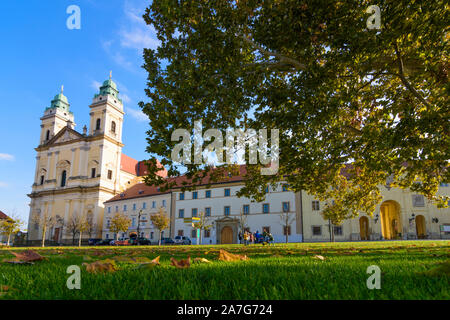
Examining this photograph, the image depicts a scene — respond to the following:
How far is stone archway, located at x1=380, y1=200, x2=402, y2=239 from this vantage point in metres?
46.9

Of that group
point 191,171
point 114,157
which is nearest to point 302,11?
point 191,171

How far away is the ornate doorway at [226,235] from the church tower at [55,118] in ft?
Answer: 180

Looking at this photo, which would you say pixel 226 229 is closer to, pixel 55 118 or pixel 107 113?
pixel 107 113

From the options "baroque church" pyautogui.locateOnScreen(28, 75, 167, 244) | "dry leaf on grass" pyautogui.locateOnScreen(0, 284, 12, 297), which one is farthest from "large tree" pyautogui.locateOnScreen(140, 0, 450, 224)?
"baroque church" pyautogui.locateOnScreen(28, 75, 167, 244)

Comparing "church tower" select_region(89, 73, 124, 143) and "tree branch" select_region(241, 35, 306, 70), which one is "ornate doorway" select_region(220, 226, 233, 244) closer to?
"church tower" select_region(89, 73, 124, 143)

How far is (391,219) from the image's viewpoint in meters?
52.7

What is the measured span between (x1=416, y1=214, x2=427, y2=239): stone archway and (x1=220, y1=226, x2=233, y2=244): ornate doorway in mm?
29012

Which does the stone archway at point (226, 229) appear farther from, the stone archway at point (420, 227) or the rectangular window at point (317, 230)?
the stone archway at point (420, 227)

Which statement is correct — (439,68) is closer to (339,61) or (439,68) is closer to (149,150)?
(339,61)

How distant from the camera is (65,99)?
89.1 m

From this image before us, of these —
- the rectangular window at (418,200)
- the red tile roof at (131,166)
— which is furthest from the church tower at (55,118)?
the rectangular window at (418,200)

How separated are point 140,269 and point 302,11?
732 centimetres

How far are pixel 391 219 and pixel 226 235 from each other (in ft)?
95.8

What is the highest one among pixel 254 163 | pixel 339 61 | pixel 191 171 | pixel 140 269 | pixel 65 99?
pixel 65 99
